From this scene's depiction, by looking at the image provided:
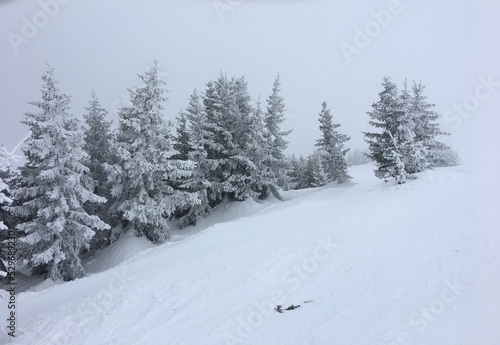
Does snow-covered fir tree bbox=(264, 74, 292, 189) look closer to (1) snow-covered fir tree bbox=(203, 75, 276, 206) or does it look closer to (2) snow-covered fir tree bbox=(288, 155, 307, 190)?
(1) snow-covered fir tree bbox=(203, 75, 276, 206)

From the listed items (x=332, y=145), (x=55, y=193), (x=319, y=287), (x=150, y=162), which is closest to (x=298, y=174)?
(x=332, y=145)

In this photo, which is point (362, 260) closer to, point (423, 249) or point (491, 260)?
point (423, 249)

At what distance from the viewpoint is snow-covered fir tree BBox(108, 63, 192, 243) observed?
78.4 ft

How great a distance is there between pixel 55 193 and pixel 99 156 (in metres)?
9.39

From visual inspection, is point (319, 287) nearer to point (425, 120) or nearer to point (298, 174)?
point (425, 120)

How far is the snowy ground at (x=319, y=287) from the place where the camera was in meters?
8.12

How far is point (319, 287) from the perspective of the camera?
35.6 feet

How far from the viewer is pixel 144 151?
2458 centimetres

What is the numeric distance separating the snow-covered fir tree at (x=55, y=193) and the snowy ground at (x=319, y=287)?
12.3 ft

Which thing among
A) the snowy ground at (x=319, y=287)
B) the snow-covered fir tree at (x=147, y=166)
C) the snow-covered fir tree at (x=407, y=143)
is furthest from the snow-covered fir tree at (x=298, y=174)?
the snowy ground at (x=319, y=287)

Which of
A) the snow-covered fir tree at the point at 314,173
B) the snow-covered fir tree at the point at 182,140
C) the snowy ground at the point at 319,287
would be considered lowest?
the snowy ground at the point at 319,287

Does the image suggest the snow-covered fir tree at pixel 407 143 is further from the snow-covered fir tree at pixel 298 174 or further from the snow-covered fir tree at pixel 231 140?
the snow-covered fir tree at pixel 298 174

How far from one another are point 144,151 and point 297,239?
1546 cm

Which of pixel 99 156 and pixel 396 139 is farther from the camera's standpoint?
pixel 99 156
